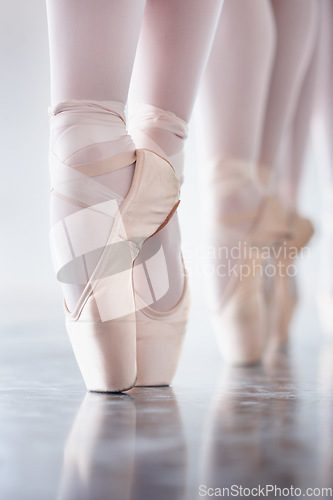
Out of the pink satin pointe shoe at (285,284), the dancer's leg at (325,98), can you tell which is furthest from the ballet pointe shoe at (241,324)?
the dancer's leg at (325,98)

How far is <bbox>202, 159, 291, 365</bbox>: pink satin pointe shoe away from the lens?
0.96 metres

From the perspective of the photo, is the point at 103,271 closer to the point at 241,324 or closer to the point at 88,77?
the point at 88,77

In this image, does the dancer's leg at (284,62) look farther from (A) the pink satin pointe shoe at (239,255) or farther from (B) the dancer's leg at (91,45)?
(B) the dancer's leg at (91,45)

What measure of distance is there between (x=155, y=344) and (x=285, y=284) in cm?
68

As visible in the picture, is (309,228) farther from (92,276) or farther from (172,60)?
(92,276)

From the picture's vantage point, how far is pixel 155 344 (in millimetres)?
664

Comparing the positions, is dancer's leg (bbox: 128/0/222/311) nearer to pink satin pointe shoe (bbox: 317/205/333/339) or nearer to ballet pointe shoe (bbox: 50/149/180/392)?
ballet pointe shoe (bbox: 50/149/180/392)

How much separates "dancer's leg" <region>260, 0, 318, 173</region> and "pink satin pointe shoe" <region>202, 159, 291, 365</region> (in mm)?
247

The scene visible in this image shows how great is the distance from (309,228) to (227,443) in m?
0.86

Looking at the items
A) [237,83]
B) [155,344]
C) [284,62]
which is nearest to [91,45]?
[155,344]

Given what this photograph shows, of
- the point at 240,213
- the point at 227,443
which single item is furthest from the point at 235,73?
the point at 227,443

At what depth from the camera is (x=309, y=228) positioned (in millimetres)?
1195

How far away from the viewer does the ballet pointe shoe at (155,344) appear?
659 millimetres

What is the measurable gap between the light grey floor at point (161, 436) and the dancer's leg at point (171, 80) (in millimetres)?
150
